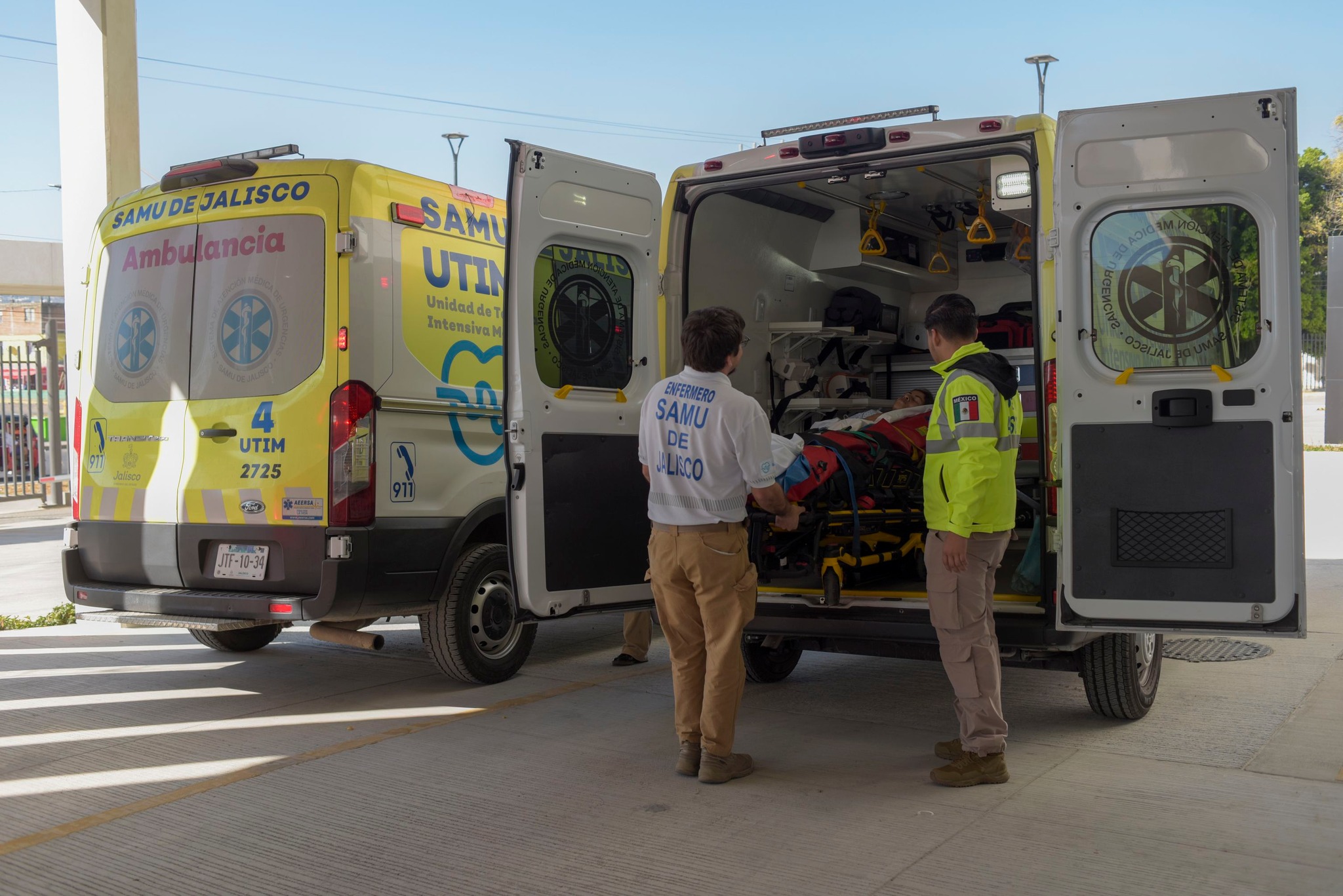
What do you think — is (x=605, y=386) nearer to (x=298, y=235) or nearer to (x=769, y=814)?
(x=298, y=235)

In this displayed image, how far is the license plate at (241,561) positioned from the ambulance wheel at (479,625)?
879 mm

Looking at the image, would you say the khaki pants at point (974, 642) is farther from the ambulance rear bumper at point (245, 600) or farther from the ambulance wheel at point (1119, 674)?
the ambulance rear bumper at point (245, 600)

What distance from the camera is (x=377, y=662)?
706cm

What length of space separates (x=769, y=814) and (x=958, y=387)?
1.65 metres

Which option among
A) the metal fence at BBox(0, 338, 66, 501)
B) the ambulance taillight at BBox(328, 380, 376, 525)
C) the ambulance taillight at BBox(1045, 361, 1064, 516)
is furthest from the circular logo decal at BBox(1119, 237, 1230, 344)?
the metal fence at BBox(0, 338, 66, 501)

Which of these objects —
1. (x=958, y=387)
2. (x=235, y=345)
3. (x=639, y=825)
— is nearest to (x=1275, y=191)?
(x=958, y=387)

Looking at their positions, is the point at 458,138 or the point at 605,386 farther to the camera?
the point at 458,138

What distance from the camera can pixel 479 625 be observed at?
6203mm

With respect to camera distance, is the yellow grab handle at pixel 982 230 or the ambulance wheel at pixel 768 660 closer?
the ambulance wheel at pixel 768 660

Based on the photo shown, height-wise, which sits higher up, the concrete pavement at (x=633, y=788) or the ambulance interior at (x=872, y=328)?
the ambulance interior at (x=872, y=328)

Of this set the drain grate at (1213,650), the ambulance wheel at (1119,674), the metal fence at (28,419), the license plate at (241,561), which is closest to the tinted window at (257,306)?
the license plate at (241,561)

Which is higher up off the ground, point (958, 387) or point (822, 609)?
point (958, 387)

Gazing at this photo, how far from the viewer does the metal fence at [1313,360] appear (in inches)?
1284

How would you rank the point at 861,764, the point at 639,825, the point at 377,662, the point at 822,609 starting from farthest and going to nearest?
Result: 1. the point at 377,662
2. the point at 822,609
3. the point at 861,764
4. the point at 639,825
